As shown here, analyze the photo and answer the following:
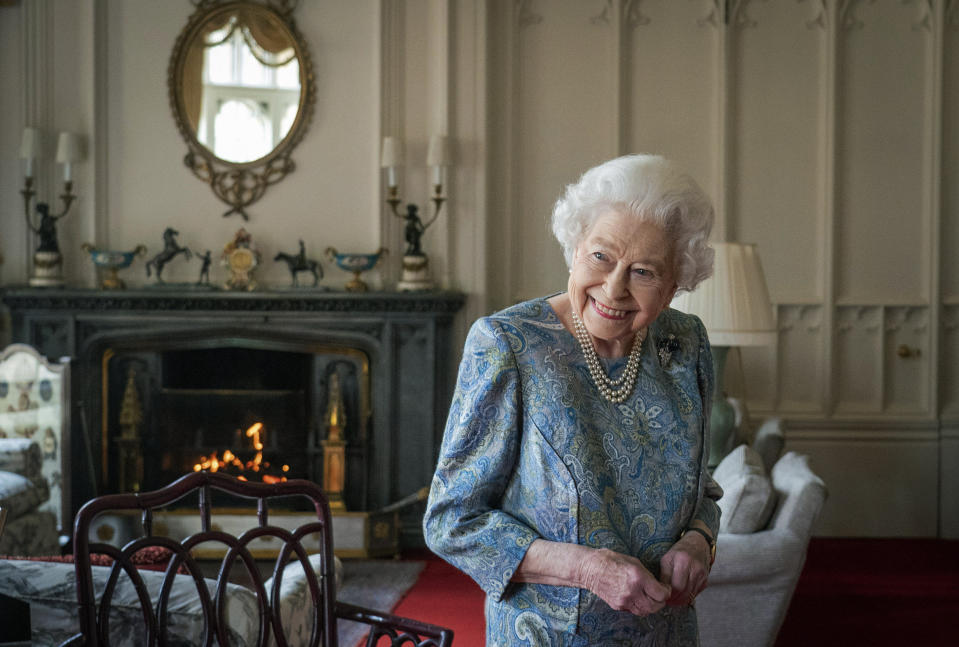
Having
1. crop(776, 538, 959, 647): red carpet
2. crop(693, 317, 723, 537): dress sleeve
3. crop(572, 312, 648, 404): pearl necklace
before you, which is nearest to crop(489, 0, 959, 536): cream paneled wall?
crop(776, 538, 959, 647): red carpet

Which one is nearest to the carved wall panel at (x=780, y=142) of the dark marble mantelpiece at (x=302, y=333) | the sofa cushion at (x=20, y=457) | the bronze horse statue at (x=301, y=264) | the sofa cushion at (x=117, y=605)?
the dark marble mantelpiece at (x=302, y=333)

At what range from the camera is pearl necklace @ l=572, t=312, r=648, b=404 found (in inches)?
60.4

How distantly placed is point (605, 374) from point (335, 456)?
A: 3.80 m

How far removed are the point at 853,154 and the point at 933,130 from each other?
45 centimetres

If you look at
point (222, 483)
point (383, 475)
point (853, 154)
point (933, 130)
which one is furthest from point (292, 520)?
point (933, 130)

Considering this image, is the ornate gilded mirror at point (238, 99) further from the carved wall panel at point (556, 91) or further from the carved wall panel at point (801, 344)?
the carved wall panel at point (801, 344)

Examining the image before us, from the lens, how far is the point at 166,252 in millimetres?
5238

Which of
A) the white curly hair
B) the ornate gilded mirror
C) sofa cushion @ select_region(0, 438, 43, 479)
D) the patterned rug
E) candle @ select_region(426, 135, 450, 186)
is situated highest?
the ornate gilded mirror

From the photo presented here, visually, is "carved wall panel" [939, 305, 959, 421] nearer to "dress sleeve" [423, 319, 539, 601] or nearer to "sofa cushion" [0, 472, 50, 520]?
"sofa cushion" [0, 472, 50, 520]

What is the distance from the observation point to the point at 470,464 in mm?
1473

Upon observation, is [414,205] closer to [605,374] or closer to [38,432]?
[38,432]

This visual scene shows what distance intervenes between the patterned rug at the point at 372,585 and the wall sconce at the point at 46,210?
2136 mm

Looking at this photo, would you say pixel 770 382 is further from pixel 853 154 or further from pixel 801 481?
pixel 801 481

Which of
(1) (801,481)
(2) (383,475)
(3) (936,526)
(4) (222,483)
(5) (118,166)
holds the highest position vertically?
(5) (118,166)
